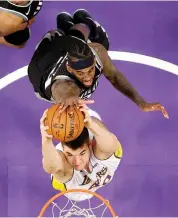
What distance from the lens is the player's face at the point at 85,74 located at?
8.44 ft

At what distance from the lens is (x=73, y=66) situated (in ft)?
8.43

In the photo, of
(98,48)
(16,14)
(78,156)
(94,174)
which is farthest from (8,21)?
(94,174)

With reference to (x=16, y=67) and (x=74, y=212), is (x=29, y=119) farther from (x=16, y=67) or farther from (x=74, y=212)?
(x=74, y=212)

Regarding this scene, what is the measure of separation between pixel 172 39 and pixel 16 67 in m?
1.12

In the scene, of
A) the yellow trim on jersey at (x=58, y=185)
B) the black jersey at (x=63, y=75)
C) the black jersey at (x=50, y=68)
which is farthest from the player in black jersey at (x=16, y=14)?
the yellow trim on jersey at (x=58, y=185)

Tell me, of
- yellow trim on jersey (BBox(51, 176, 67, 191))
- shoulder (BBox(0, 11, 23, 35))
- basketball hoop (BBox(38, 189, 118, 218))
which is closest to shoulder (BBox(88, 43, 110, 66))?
shoulder (BBox(0, 11, 23, 35))

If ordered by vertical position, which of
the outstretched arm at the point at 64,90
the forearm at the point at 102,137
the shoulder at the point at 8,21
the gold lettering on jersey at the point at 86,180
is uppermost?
the shoulder at the point at 8,21

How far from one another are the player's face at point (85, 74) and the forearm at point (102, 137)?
0.90 ft

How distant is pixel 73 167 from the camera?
2689 millimetres

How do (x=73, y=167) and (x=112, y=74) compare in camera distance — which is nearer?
(x=73, y=167)

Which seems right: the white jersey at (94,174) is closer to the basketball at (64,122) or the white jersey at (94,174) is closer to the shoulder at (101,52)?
the basketball at (64,122)

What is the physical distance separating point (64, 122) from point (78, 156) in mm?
344

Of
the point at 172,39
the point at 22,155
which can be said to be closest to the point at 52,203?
the point at 22,155

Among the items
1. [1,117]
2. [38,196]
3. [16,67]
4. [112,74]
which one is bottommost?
[38,196]
